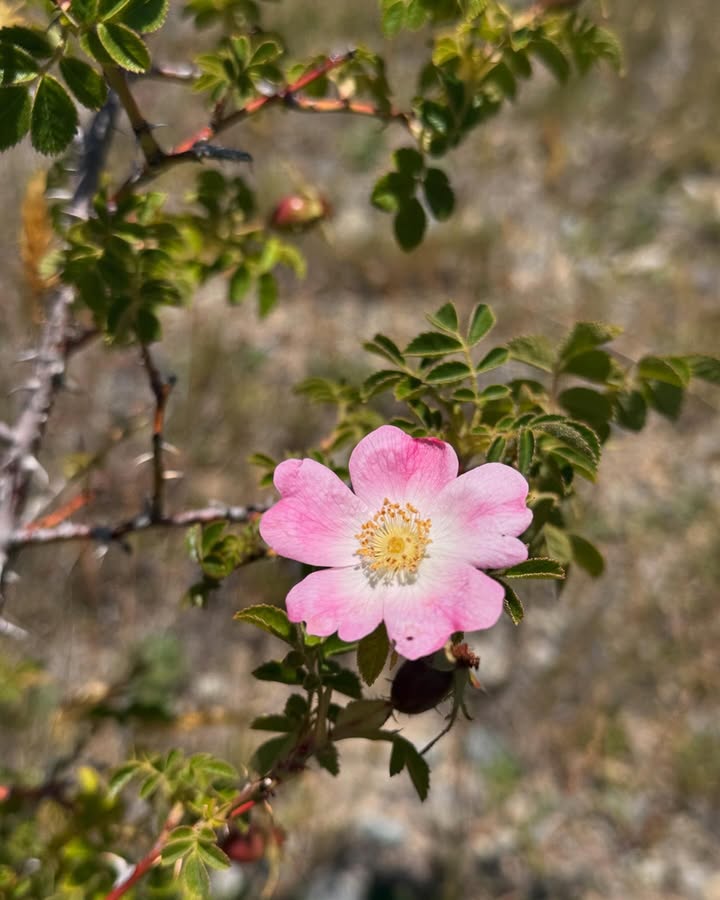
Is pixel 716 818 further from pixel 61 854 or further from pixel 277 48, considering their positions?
pixel 277 48

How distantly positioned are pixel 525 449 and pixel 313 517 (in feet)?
0.88

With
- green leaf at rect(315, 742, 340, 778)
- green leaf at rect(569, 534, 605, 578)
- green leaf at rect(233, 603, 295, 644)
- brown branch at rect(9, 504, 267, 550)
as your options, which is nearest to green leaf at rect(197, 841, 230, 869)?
green leaf at rect(315, 742, 340, 778)

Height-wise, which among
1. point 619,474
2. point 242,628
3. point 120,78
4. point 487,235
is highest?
point 120,78

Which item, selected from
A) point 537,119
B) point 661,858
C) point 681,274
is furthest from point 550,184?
point 661,858

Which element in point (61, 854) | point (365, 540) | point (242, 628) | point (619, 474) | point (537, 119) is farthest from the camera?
point (537, 119)

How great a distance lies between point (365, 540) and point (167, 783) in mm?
583

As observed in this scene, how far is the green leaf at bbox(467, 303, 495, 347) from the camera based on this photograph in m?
1.26

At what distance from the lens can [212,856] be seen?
3.39 ft

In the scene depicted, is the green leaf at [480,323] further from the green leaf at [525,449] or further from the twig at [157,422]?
the twig at [157,422]

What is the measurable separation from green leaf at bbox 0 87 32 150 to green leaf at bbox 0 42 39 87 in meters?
0.01

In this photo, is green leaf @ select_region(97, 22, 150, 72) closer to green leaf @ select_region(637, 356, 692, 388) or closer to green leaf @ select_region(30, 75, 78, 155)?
green leaf @ select_region(30, 75, 78, 155)

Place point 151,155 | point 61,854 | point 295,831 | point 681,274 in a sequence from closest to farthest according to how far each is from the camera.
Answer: point 151,155, point 61,854, point 295,831, point 681,274

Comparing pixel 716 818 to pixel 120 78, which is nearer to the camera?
pixel 120 78

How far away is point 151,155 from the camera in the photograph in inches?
50.7
